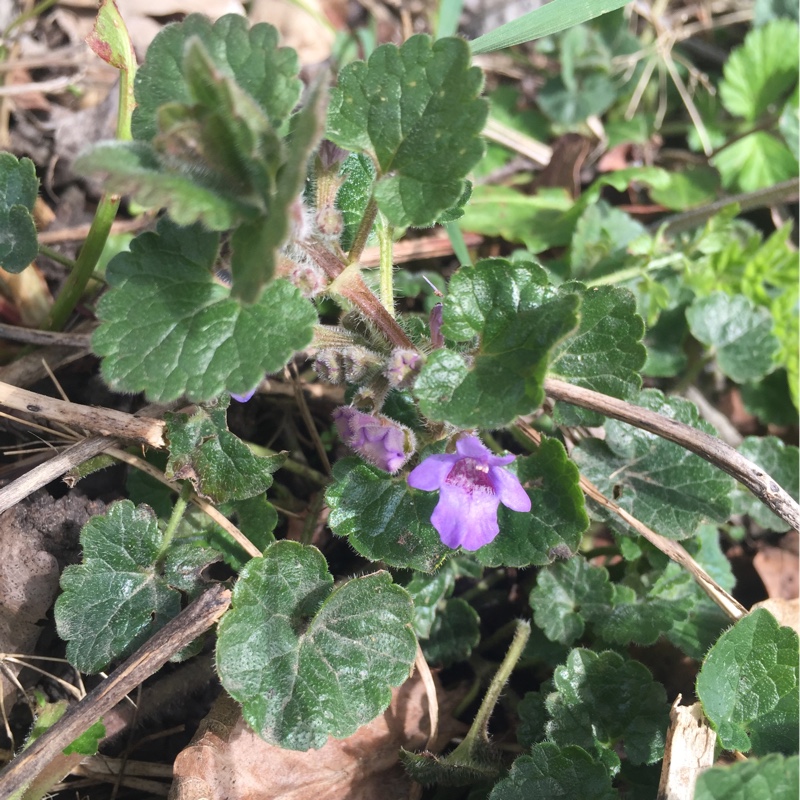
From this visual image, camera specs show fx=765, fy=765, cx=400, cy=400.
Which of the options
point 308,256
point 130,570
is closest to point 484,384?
point 308,256

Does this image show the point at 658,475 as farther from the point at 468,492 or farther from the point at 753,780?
the point at 753,780

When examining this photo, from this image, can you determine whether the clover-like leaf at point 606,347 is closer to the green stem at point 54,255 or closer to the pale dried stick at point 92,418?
the pale dried stick at point 92,418

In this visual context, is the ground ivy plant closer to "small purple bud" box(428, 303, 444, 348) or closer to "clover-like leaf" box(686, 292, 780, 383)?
"small purple bud" box(428, 303, 444, 348)

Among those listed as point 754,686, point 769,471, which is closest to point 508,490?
point 754,686

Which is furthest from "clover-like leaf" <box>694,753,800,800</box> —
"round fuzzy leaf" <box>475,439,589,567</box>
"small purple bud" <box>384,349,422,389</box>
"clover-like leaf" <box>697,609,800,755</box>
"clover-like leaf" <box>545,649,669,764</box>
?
"small purple bud" <box>384,349,422,389</box>

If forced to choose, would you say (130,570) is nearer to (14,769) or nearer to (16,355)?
(14,769)

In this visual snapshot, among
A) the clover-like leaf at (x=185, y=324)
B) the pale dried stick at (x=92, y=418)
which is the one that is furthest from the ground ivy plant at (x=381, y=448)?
the pale dried stick at (x=92, y=418)

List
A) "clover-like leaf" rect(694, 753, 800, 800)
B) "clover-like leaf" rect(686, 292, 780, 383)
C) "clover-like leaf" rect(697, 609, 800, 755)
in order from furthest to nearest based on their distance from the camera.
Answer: "clover-like leaf" rect(686, 292, 780, 383) < "clover-like leaf" rect(697, 609, 800, 755) < "clover-like leaf" rect(694, 753, 800, 800)
